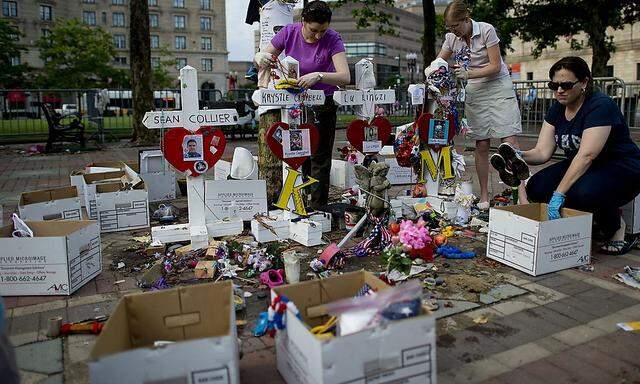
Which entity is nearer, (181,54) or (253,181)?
(253,181)

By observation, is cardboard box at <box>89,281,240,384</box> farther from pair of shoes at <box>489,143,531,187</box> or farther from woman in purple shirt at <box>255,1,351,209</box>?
pair of shoes at <box>489,143,531,187</box>

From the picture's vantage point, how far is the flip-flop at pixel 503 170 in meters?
4.35

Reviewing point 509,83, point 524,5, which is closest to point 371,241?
point 509,83

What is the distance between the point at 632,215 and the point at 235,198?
3.38m

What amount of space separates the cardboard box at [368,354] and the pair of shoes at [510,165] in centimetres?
258

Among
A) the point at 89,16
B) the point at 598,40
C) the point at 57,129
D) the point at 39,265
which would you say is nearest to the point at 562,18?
the point at 598,40

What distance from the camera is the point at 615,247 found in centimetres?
414

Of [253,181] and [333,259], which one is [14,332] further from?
[253,181]

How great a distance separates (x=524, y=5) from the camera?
21203 mm

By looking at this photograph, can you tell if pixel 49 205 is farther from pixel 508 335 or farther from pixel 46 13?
pixel 46 13

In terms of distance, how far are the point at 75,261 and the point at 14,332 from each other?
65 centimetres

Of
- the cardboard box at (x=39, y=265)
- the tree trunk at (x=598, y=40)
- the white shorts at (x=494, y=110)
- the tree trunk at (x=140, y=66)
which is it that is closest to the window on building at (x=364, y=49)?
the tree trunk at (x=598, y=40)

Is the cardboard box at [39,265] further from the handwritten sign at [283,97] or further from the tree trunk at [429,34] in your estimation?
the tree trunk at [429,34]

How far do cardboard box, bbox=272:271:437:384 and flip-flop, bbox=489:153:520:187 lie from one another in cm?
263
